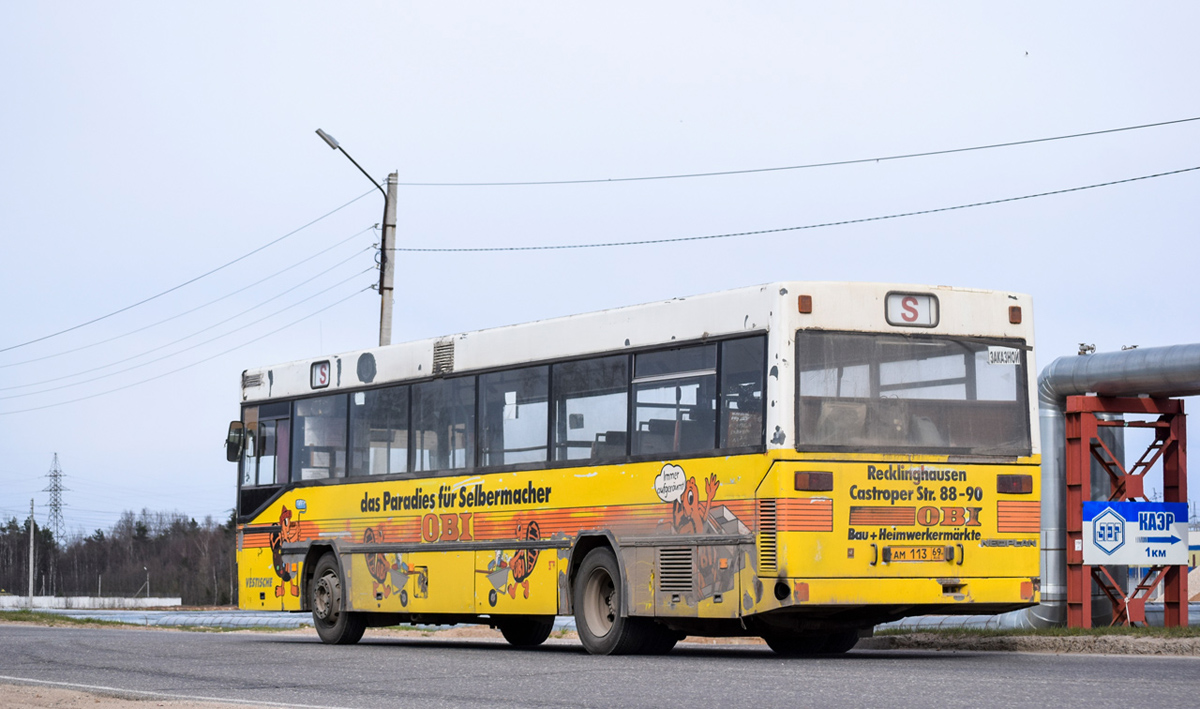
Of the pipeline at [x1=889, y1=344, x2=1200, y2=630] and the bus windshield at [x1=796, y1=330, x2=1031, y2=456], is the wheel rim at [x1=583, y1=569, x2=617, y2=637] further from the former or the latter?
the pipeline at [x1=889, y1=344, x2=1200, y2=630]

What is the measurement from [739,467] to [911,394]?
62.0 inches

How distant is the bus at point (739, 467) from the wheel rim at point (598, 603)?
28 mm

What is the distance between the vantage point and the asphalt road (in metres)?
9.70

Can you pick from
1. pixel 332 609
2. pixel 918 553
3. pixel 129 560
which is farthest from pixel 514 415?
pixel 129 560

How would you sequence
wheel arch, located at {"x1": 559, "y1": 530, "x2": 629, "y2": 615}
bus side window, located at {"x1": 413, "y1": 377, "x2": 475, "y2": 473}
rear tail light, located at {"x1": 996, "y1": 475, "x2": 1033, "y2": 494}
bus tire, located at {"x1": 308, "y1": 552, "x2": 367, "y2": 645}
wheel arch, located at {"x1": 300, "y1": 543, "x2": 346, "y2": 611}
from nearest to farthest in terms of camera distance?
rear tail light, located at {"x1": 996, "y1": 475, "x2": 1033, "y2": 494}, wheel arch, located at {"x1": 559, "y1": 530, "x2": 629, "y2": 615}, bus side window, located at {"x1": 413, "y1": 377, "x2": 475, "y2": 473}, bus tire, located at {"x1": 308, "y1": 552, "x2": 367, "y2": 645}, wheel arch, located at {"x1": 300, "y1": 543, "x2": 346, "y2": 611}

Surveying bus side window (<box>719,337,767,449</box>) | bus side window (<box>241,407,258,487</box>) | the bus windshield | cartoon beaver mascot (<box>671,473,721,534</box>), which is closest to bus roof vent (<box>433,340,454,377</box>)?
cartoon beaver mascot (<box>671,473,721,534</box>)

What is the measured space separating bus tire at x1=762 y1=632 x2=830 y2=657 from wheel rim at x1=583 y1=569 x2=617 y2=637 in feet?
5.07

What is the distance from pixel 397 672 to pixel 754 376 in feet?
12.5

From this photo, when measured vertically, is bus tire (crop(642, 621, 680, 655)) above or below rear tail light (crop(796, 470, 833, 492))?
below

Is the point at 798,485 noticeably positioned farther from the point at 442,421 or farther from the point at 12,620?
the point at 12,620

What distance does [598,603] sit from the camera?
586 inches

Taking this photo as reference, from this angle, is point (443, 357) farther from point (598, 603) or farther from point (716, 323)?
point (716, 323)

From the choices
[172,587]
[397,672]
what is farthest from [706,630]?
[172,587]

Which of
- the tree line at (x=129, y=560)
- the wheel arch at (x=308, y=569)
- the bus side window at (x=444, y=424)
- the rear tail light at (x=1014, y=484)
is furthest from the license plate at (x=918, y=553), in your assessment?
the tree line at (x=129, y=560)
